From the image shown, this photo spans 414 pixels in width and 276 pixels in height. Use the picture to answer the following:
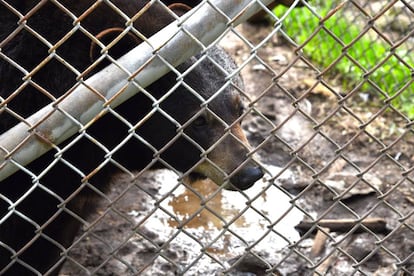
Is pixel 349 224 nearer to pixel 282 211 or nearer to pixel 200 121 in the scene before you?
pixel 282 211

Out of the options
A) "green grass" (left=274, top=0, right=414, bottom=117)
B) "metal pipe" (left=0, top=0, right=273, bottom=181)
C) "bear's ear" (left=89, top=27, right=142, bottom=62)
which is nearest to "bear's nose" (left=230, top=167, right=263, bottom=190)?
"bear's ear" (left=89, top=27, right=142, bottom=62)

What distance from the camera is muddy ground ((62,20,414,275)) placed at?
166 inches

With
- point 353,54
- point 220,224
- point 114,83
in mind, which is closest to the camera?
point 114,83

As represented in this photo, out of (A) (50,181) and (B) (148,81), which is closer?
(B) (148,81)

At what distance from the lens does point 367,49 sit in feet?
19.6

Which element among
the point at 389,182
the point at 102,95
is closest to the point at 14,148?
the point at 102,95

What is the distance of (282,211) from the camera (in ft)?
16.3

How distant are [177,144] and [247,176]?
0.39 meters

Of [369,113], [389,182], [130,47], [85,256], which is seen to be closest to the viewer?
[130,47]

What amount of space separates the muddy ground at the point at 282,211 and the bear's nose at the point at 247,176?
194mm

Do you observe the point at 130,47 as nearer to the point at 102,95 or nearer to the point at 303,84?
the point at 102,95

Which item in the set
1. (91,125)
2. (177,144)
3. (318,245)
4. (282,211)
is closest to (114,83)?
(91,125)

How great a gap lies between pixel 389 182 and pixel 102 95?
8.88 feet

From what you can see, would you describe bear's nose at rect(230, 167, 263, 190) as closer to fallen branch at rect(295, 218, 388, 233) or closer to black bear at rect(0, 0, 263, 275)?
black bear at rect(0, 0, 263, 275)
